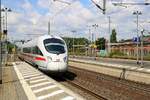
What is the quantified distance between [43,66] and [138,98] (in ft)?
34.0

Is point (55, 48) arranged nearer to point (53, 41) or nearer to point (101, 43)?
point (53, 41)

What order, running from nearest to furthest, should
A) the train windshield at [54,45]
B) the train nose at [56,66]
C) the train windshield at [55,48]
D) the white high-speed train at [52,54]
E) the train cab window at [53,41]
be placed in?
the train nose at [56,66] < the white high-speed train at [52,54] < the train windshield at [55,48] < the train windshield at [54,45] < the train cab window at [53,41]

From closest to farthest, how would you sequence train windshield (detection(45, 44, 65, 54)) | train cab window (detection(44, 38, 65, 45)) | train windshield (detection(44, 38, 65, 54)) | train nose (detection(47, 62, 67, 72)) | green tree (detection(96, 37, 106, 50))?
train nose (detection(47, 62, 67, 72)), train windshield (detection(45, 44, 65, 54)), train windshield (detection(44, 38, 65, 54)), train cab window (detection(44, 38, 65, 45)), green tree (detection(96, 37, 106, 50))

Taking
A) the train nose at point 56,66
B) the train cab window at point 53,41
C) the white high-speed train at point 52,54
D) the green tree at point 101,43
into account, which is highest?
the green tree at point 101,43

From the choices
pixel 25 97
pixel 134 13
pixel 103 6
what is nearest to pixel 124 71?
pixel 103 6

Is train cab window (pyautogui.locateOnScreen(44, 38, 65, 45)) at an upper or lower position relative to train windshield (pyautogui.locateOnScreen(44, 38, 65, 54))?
upper

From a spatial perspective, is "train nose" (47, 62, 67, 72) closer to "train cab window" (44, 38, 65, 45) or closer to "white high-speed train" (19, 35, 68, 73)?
"white high-speed train" (19, 35, 68, 73)

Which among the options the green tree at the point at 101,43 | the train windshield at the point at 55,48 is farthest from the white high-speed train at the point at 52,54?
the green tree at the point at 101,43

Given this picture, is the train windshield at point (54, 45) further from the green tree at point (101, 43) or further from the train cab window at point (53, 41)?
the green tree at point (101, 43)

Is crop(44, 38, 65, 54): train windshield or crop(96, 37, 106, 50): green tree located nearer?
crop(44, 38, 65, 54): train windshield

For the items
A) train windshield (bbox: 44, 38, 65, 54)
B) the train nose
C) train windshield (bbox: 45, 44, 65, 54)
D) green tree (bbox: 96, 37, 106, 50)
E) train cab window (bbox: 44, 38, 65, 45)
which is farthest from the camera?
green tree (bbox: 96, 37, 106, 50)

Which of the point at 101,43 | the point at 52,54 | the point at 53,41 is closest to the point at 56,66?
the point at 52,54

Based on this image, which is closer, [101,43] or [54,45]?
[54,45]

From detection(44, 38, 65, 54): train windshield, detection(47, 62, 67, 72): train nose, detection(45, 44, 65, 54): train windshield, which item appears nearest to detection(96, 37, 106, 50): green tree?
detection(44, 38, 65, 54): train windshield
